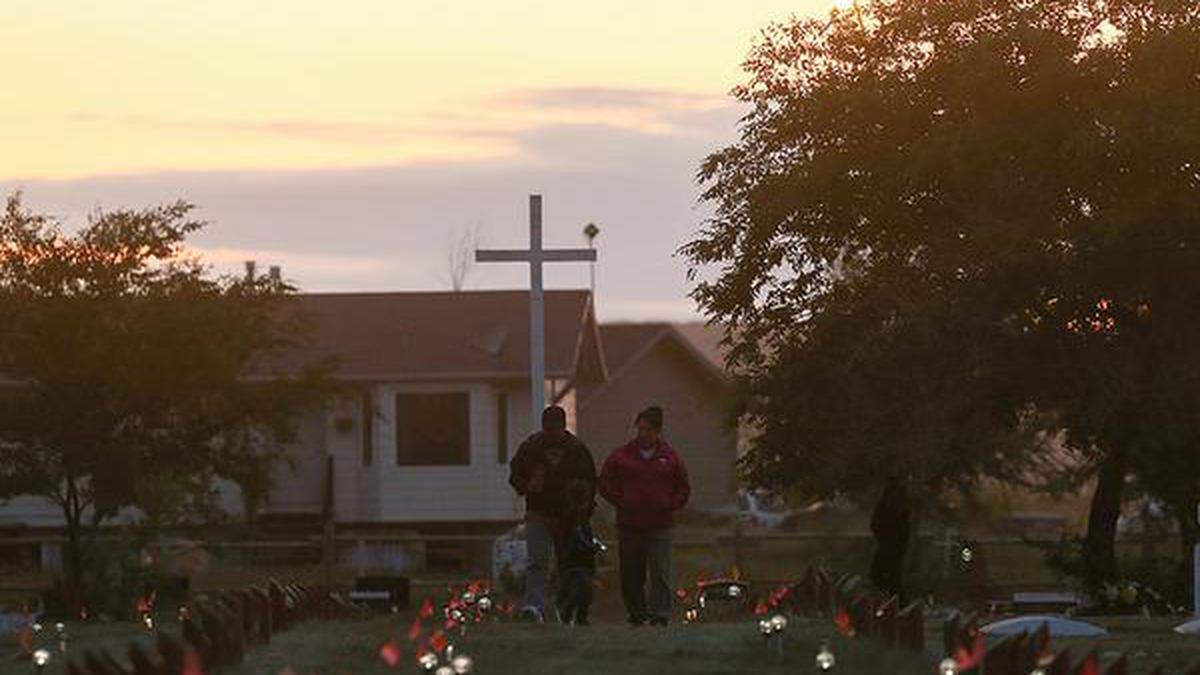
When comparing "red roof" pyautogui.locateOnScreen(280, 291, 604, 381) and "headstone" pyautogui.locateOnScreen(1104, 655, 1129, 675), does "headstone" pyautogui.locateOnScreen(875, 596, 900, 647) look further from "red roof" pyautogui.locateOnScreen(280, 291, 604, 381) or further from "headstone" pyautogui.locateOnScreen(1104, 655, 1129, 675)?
"red roof" pyautogui.locateOnScreen(280, 291, 604, 381)

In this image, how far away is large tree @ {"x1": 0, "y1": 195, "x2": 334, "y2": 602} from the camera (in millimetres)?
42500

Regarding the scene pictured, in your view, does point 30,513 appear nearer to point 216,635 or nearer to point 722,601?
point 722,601

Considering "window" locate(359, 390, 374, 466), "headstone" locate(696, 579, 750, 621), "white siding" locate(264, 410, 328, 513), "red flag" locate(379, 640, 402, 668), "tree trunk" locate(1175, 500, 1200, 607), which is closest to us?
"red flag" locate(379, 640, 402, 668)

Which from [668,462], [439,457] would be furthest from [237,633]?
[439,457]

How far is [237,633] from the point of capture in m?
18.1

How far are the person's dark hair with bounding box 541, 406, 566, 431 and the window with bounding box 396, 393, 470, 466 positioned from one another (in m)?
34.3

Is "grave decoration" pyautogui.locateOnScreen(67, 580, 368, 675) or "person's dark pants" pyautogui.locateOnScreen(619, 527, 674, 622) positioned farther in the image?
"person's dark pants" pyautogui.locateOnScreen(619, 527, 674, 622)

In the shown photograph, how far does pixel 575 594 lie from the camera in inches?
973

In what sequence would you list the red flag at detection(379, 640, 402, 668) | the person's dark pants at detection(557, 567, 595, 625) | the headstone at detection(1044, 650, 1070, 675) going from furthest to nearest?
1. the person's dark pants at detection(557, 567, 595, 625)
2. the red flag at detection(379, 640, 402, 668)
3. the headstone at detection(1044, 650, 1070, 675)

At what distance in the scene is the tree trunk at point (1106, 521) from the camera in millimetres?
37344

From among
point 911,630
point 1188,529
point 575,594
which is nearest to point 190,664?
point 911,630

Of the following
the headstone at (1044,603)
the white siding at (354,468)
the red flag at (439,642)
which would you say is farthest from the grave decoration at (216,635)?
the white siding at (354,468)

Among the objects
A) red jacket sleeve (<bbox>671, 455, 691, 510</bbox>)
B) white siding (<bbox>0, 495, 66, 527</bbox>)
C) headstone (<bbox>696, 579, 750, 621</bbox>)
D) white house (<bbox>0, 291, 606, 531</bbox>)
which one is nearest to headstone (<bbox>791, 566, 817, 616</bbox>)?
headstone (<bbox>696, 579, 750, 621</bbox>)

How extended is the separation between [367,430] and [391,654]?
140ft
